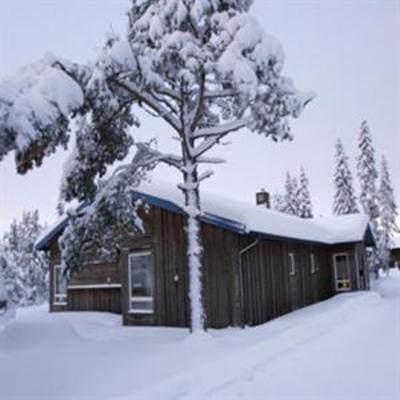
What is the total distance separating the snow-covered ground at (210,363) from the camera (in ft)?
18.7

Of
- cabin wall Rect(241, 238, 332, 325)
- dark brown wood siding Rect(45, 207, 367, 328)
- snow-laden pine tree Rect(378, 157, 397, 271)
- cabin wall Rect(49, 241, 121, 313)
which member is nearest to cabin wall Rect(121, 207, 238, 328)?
dark brown wood siding Rect(45, 207, 367, 328)

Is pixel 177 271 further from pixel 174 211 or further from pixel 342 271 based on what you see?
pixel 342 271

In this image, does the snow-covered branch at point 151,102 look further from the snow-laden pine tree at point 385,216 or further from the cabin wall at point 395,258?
the cabin wall at point 395,258

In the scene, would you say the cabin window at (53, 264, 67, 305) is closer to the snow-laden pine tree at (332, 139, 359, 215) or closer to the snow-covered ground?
the snow-covered ground

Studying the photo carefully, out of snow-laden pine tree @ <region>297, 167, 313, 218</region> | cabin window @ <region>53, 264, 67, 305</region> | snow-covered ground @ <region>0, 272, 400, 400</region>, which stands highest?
snow-laden pine tree @ <region>297, 167, 313, 218</region>

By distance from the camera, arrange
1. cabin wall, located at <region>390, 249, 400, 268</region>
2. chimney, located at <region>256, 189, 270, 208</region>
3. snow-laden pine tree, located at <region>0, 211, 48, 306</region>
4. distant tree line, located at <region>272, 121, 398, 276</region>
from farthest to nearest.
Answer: cabin wall, located at <region>390, 249, 400, 268</region>
distant tree line, located at <region>272, 121, 398, 276</region>
snow-laden pine tree, located at <region>0, 211, 48, 306</region>
chimney, located at <region>256, 189, 270, 208</region>

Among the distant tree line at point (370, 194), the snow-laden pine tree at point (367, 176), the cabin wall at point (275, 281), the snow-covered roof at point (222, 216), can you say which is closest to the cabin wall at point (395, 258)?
the distant tree line at point (370, 194)

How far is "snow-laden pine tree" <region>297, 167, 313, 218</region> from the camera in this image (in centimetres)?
4059

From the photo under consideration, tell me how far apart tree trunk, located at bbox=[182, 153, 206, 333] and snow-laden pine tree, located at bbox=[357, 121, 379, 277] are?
2555cm

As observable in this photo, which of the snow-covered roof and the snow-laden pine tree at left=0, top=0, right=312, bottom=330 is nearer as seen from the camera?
the snow-laden pine tree at left=0, top=0, right=312, bottom=330

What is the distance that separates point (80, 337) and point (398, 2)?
12.6 m

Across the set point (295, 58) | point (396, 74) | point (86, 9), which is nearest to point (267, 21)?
point (295, 58)

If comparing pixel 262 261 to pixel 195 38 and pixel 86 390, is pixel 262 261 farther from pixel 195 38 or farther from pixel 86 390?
pixel 86 390

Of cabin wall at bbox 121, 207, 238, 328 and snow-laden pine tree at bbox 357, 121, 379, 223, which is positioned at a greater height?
snow-laden pine tree at bbox 357, 121, 379, 223
